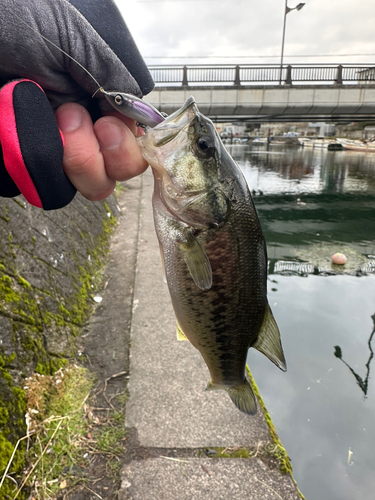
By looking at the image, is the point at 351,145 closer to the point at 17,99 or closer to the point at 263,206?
the point at 263,206

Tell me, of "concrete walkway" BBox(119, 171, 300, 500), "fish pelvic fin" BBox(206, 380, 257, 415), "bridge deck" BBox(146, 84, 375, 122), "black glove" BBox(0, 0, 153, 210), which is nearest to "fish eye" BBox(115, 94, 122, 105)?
"black glove" BBox(0, 0, 153, 210)

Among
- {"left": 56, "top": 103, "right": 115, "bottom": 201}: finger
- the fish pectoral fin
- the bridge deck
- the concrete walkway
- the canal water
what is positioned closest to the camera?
{"left": 56, "top": 103, "right": 115, "bottom": 201}: finger

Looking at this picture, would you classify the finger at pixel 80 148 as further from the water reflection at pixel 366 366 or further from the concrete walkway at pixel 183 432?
the water reflection at pixel 366 366

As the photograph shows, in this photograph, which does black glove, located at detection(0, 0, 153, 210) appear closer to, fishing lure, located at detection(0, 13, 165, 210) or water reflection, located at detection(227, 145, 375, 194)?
fishing lure, located at detection(0, 13, 165, 210)

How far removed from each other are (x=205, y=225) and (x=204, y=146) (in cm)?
40

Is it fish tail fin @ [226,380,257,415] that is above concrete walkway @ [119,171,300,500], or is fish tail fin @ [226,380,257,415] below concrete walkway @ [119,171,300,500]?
above

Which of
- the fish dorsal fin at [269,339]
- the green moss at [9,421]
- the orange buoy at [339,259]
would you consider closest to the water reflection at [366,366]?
the orange buoy at [339,259]

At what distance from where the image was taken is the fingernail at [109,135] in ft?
5.63

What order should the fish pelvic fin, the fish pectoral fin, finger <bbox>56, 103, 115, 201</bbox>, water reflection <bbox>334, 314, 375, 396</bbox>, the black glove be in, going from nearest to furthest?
the black glove
finger <bbox>56, 103, 115, 201</bbox>
the fish pectoral fin
the fish pelvic fin
water reflection <bbox>334, 314, 375, 396</bbox>

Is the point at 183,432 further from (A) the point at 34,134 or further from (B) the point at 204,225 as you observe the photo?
(A) the point at 34,134

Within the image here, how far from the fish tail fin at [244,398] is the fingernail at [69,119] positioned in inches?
66.2

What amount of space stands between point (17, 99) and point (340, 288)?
8599 millimetres

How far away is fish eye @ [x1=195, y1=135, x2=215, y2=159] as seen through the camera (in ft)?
6.03

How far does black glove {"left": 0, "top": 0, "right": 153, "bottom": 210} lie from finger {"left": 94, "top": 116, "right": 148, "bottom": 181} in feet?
0.53
